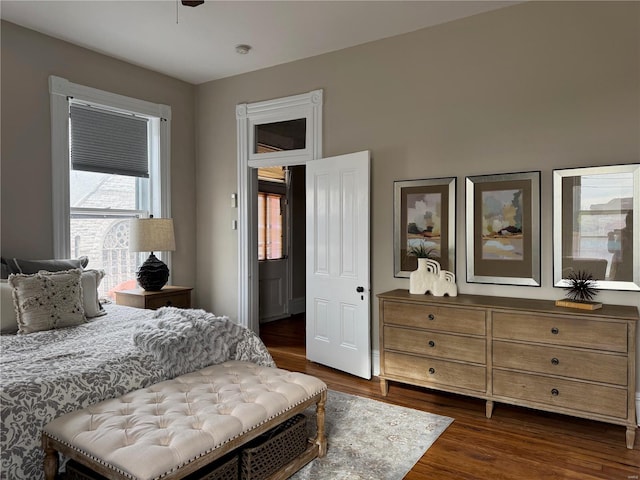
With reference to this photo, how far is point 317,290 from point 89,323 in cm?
204

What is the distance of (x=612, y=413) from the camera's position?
282cm

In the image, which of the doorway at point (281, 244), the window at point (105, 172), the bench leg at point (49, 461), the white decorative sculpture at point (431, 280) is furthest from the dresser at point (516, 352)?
the doorway at point (281, 244)

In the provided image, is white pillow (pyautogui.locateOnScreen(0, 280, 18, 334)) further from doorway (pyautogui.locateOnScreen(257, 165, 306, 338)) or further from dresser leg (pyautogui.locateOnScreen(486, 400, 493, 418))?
doorway (pyautogui.locateOnScreen(257, 165, 306, 338))

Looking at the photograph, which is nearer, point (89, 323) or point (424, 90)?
point (89, 323)

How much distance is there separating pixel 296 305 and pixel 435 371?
12.9 ft

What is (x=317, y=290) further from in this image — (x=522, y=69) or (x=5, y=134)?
(x=5, y=134)

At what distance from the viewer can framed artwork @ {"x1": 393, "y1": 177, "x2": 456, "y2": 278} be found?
378 cm

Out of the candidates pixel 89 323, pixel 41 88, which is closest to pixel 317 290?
pixel 89 323

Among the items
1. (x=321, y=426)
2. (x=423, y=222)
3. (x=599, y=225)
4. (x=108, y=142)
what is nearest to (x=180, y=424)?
(x=321, y=426)

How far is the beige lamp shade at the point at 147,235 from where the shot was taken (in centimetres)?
435

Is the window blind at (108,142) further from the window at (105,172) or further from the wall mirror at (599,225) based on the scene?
the wall mirror at (599,225)

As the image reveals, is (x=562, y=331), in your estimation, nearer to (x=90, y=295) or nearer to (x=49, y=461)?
(x=49, y=461)

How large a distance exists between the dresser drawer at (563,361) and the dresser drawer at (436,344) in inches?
4.9

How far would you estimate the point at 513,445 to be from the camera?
2.82m
